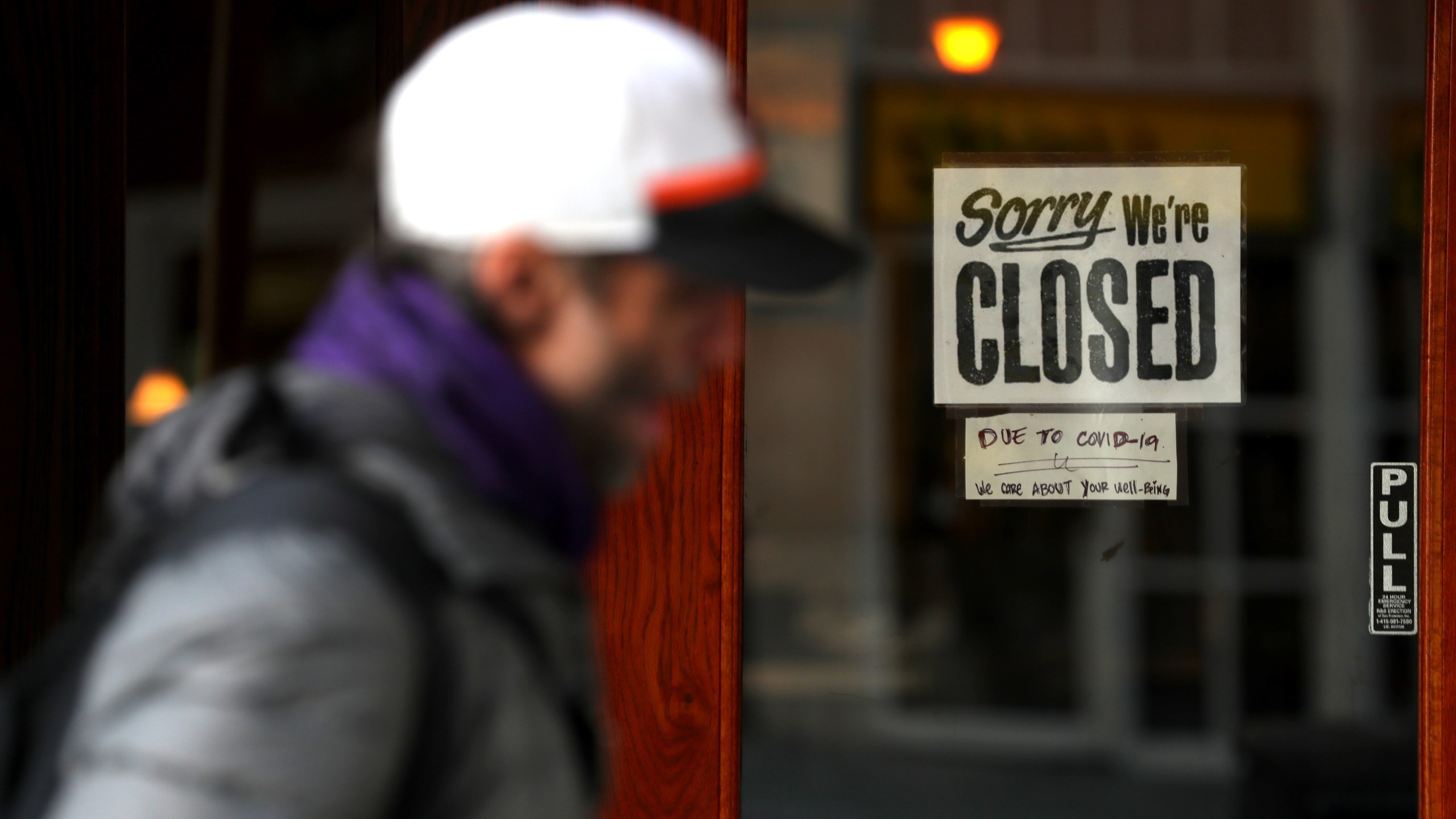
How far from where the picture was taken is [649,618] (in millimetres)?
3143

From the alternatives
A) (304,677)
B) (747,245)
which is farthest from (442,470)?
(747,245)

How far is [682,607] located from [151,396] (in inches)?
47.9

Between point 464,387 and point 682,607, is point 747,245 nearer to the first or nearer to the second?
point 464,387

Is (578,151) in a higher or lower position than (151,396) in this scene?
higher

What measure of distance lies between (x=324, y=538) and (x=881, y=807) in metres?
2.31

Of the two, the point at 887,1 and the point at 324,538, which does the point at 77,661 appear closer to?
the point at 324,538

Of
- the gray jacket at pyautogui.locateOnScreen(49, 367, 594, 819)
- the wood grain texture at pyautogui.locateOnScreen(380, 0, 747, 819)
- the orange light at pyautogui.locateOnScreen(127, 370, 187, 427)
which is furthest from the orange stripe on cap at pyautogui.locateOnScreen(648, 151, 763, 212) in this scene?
the orange light at pyautogui.locateOnScreen(127, 370, 187, 427)

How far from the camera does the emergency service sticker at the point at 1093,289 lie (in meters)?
3.15

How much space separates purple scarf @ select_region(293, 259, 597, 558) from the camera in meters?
1.20

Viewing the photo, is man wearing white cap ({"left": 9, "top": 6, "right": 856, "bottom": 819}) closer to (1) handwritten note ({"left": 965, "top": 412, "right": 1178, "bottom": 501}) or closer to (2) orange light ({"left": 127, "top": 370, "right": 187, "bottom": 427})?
(1) handwritten note ({"left": 965, "top": 412, "right": 1178, "bottom": 501})

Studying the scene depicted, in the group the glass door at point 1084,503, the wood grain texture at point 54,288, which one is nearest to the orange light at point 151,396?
the wood grain texture at point 54,288

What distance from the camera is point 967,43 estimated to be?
10.5 ft

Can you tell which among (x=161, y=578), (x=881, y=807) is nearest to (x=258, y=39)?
(x=881, y=807)

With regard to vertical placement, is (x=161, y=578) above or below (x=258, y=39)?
below
